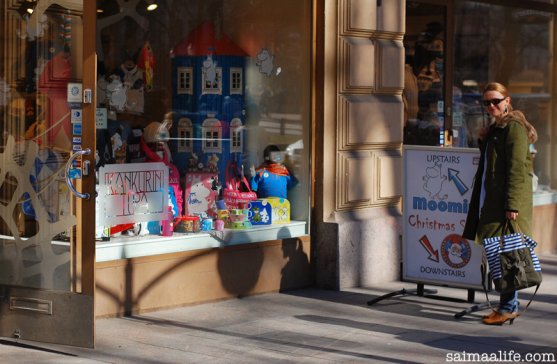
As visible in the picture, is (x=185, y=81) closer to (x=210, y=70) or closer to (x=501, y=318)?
(x=210, y=70)

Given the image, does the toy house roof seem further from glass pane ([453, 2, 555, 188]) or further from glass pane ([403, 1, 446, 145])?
glass pane ([453, 2, 555, 188])

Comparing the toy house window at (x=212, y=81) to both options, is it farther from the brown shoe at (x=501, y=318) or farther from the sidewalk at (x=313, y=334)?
the brown shoe at (x=501, y=318)

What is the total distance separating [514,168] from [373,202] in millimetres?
2462

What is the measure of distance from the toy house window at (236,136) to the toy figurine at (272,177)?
0.25 m

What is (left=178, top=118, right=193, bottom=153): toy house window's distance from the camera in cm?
955

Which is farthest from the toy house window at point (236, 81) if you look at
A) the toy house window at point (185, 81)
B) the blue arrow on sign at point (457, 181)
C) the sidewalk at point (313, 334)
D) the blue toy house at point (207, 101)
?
the blue arrow on sign at point (457, 181)

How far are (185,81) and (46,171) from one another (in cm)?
218

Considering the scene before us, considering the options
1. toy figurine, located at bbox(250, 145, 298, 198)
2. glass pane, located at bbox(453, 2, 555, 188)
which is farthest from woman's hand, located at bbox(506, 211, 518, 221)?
glass pane, located at bbox(453, 2, 555, 188)

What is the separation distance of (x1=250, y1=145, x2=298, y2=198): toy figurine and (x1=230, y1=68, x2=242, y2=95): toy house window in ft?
2.01

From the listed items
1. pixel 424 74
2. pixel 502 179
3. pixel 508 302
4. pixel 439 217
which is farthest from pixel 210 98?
pixel 508 302

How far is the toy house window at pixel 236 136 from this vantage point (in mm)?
10039

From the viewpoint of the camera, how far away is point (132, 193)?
9016mm

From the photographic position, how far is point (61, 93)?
7590mm

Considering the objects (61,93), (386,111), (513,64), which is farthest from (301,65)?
(513,64)
